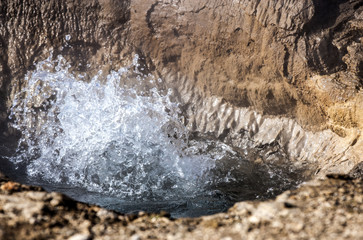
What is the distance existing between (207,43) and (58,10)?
5.28 feet

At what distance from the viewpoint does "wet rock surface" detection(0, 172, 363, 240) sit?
1.77 metres

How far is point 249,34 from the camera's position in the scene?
3932mm

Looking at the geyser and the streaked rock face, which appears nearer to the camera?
the geyser

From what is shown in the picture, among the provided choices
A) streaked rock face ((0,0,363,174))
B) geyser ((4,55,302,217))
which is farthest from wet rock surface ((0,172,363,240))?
streaked rock face ((0,0,363,174))

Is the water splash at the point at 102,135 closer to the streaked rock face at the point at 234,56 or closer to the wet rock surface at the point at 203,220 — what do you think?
the streaked rock face at the point at 234,56

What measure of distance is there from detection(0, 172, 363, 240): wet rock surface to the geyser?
1185 mm

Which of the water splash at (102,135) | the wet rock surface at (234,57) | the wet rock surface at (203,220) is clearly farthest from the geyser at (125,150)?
the wet rock surface at (203,220)

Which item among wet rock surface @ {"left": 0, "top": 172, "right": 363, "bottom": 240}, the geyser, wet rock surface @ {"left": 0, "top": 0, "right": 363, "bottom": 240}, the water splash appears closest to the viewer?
wet rock surface @ {"left": 0, "top": 172, "right": 363, "bottom": 240}

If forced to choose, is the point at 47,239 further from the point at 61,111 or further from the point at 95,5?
the point at 95,5

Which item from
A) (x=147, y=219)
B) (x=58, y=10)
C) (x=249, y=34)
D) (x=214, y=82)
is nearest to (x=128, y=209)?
(x=147, y=219)

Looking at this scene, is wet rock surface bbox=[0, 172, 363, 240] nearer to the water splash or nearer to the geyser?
the geyser

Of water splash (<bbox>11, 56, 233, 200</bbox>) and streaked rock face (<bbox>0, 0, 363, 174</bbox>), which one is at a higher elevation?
streaked rock face (<bbox>0, 0, 363, 174</bbox>)

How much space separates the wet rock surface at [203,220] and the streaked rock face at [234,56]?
154 centimetres

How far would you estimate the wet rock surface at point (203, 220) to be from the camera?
1773 mm
